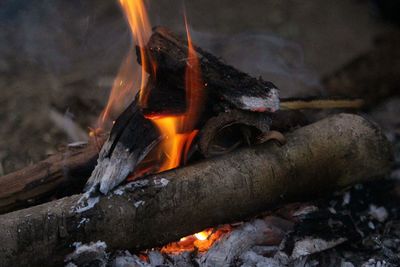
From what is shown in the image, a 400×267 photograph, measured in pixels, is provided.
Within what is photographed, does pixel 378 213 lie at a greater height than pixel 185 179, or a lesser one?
lesser

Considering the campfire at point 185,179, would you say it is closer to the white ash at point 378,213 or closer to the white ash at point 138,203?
the white ash at point 138,203

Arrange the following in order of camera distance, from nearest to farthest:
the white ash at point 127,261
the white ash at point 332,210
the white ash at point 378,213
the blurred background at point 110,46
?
1. the white ash at point 127,261
2. the white ash at point 332,210
3. the white ash at point 378,213
4. the blurred background at point 110,46

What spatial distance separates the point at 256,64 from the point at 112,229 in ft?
8.21

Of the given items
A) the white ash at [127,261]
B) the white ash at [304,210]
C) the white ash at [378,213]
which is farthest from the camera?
the white ash at [378,213]

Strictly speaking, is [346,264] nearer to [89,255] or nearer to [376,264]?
[376,264]

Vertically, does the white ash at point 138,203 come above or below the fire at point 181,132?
below

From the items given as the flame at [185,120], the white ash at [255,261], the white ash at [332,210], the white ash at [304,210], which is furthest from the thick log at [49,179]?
the white ash at [332,210]

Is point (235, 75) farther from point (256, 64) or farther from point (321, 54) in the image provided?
point (321, 54)

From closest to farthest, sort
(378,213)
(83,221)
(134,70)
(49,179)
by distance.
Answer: (83,221) → (49,179) → (378,213) → (134,70)

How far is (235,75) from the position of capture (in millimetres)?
2895

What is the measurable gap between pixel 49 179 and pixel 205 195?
0.90 metres

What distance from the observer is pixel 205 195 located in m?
2.74

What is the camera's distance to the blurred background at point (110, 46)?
420cm

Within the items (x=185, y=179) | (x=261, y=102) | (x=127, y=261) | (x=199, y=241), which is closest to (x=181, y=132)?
(x=185, y=179)
